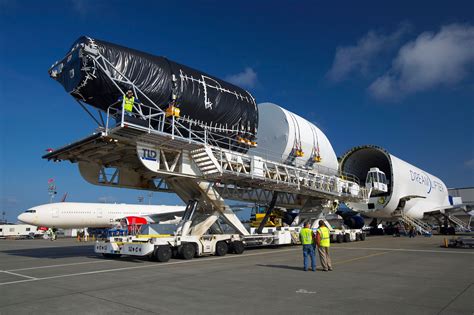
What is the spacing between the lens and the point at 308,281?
8438 millimetres

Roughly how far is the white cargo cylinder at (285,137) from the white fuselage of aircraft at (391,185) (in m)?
12.8

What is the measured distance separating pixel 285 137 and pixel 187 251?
24.0 ft

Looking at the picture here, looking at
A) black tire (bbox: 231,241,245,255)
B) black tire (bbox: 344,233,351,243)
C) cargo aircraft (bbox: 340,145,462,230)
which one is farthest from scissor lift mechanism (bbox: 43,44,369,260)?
cargo aircraft (bbox: 340,145,462,230)

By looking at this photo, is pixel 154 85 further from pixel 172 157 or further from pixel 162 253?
pixel 162 253

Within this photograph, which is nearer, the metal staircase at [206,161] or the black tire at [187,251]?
the black tire at [187,251]

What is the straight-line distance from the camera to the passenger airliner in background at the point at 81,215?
1502 inches

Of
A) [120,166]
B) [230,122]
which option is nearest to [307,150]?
[230,122]

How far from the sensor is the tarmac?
230 inches

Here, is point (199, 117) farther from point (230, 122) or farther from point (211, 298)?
point (211, 298)

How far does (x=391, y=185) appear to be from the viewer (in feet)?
94.6

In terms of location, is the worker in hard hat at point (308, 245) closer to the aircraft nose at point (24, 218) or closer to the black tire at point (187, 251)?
the black tire at point (187, 251)

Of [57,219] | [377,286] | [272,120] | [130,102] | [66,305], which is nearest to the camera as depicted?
[66,305]

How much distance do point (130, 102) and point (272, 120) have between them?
26.6ft

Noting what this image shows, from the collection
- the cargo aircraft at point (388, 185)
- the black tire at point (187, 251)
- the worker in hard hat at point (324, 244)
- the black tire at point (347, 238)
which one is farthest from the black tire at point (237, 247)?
the cargo aircraft at point (388, 185)
